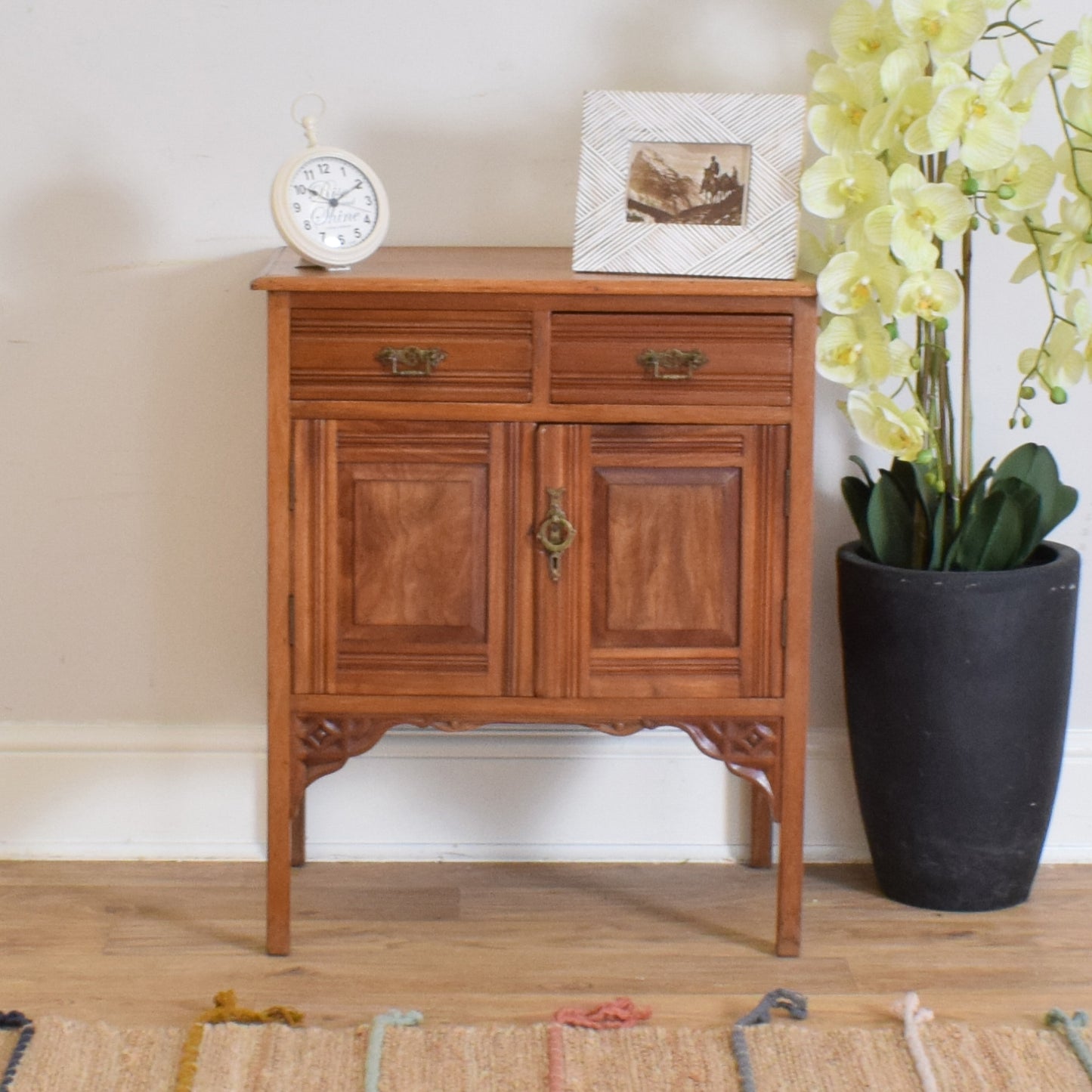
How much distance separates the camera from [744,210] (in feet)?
6.49

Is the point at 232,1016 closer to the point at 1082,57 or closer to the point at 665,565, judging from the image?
the point at 665,565

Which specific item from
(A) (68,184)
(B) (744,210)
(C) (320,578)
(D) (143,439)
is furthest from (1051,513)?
(A) (68,184)

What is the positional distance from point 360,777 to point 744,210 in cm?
108

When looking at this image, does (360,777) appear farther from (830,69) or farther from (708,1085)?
(830,69)

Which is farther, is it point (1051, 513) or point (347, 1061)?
point (1051, 513)

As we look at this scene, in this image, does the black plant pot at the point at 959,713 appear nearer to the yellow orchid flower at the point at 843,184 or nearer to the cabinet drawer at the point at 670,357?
the cabinet drawer at the point at 670,357

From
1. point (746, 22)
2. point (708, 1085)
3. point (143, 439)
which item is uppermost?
point (746, 22)

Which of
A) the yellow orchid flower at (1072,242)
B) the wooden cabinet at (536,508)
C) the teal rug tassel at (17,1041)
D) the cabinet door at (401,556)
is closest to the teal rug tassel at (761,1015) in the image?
the wooden cabinet at (536,508)

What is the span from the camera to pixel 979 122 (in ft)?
6.06

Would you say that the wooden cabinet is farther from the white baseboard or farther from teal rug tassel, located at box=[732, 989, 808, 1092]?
the white baseboard

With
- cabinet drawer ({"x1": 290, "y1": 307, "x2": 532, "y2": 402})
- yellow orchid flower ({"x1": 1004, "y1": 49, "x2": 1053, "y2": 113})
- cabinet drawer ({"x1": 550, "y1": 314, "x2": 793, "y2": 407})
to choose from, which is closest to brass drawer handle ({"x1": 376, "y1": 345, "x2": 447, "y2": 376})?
cabinet drawer ({"x1": 290, "y1": 307, "x2": 532, "y2": 402})

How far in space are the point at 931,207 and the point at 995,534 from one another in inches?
19.8

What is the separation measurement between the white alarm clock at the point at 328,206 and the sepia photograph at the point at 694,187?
35cm

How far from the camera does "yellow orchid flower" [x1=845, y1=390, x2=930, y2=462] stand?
1957 mm
